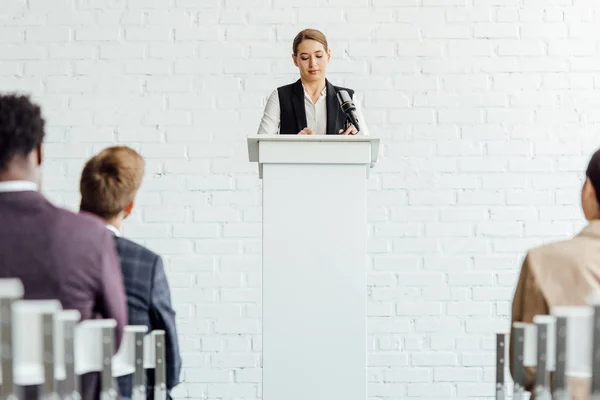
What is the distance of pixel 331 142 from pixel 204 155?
136cm

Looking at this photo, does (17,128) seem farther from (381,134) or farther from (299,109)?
(381,134)

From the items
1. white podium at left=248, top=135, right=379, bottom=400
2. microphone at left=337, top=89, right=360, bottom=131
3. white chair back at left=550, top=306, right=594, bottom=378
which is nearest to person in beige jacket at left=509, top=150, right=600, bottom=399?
white chair back at left=550, top=306, right=594, bottom=378

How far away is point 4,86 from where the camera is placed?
380 centimetres

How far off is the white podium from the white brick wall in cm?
130

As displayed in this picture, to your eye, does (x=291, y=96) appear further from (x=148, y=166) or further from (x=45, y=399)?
(x=45, y=399)

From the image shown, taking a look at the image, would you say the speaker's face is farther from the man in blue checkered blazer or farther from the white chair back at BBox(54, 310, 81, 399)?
the white chair back at BBox(54, 310, 81, 399)

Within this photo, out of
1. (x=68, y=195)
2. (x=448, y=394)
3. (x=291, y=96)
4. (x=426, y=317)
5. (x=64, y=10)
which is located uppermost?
(x=64, y=10)

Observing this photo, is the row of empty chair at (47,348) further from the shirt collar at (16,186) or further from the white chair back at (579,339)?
the white chair back at (579,339)

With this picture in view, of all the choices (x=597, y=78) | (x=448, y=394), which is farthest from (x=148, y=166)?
(x=597, y=78)

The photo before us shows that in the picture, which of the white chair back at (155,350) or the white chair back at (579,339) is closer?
the white chair back at (579,339)

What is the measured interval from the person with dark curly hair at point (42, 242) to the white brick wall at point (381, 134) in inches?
83.9

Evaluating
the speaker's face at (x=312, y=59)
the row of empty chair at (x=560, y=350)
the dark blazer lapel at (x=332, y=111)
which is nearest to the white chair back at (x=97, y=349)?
the row of empty chair at (x=560, y=350)

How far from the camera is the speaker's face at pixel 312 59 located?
3.03 metres

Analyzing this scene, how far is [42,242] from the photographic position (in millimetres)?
1504
